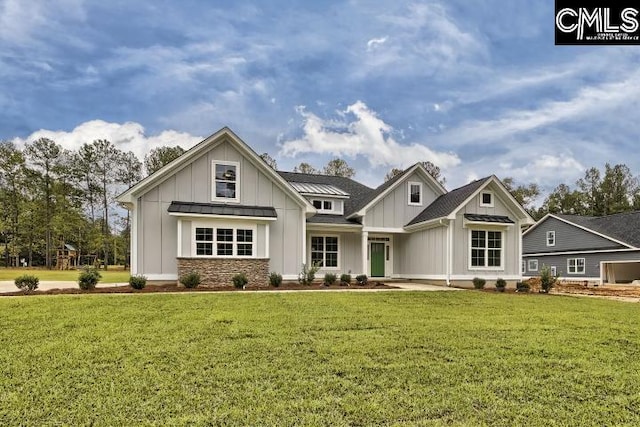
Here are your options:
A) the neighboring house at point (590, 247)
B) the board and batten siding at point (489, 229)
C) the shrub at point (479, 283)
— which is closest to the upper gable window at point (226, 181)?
the board and batten siding at point (489, 229)

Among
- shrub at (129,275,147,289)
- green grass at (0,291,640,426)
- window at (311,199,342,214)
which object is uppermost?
window at (311,199,342,214)

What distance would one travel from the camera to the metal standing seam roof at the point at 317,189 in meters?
19.8

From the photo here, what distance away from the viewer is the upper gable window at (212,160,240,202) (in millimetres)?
15992

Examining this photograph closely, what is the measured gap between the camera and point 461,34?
15383mm

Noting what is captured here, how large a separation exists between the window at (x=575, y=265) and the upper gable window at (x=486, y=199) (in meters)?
15.7

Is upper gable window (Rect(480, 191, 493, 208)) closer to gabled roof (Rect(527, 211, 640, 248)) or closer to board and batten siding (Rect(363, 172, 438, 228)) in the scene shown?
board and batten siding (Rect(363, 172, 438, 228))

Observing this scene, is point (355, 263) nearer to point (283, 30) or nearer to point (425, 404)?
point (283, 30)

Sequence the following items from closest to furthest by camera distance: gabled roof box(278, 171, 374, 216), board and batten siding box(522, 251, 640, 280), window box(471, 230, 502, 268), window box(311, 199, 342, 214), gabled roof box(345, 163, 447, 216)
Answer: window box(471, 230, 502, 268) → gabled roof box(345, 163, 447, 216) → window box(311, 199, 342, 214) → gabled roof box(278, 171, 374, 216) → board and batten siding box(522, 251, 640, 280)

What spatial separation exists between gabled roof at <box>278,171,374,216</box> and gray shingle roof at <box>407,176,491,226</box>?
3292 mm

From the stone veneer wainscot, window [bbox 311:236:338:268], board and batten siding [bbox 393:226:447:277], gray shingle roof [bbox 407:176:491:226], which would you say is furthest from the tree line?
gray shingle roof [bbox 407:176:491:226]

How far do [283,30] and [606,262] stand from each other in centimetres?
2576

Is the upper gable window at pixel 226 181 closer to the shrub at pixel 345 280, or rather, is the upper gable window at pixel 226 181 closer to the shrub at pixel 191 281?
the shrub at pixel 191 281

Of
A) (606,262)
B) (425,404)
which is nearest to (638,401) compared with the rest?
(425,404)

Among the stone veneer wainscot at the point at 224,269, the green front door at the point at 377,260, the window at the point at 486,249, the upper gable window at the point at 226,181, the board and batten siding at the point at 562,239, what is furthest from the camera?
the board and batten siding at the point at 562,239
